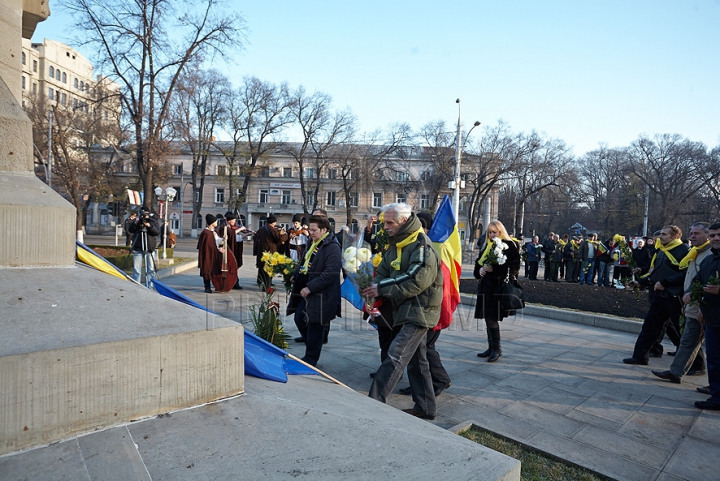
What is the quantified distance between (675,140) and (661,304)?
49730 mm

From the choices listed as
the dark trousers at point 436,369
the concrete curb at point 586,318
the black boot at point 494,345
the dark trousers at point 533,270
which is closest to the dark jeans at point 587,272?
the dark trousers at point 533,270

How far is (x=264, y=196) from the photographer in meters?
65.3

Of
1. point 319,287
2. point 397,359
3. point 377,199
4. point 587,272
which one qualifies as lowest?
point 587,272

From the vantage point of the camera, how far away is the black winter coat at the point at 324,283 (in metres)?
5.09

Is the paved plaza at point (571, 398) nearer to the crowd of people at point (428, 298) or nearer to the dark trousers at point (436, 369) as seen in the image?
the dark trousers at point (436, 369)

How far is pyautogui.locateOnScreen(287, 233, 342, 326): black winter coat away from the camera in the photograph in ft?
16.7

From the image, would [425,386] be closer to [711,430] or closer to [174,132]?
[711,430]

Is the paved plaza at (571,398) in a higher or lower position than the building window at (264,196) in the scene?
lower

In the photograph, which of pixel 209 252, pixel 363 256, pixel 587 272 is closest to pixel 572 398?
pixel 363 256

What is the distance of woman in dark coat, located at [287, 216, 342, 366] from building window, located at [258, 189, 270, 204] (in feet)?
202

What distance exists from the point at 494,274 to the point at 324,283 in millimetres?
2354

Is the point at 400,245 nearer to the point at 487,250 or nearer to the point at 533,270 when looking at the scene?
the point at 487,250

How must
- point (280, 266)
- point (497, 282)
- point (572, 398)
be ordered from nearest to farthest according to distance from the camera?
point (572, 398) → point (280, 266) → point (497, 282)

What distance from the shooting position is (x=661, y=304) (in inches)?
234
